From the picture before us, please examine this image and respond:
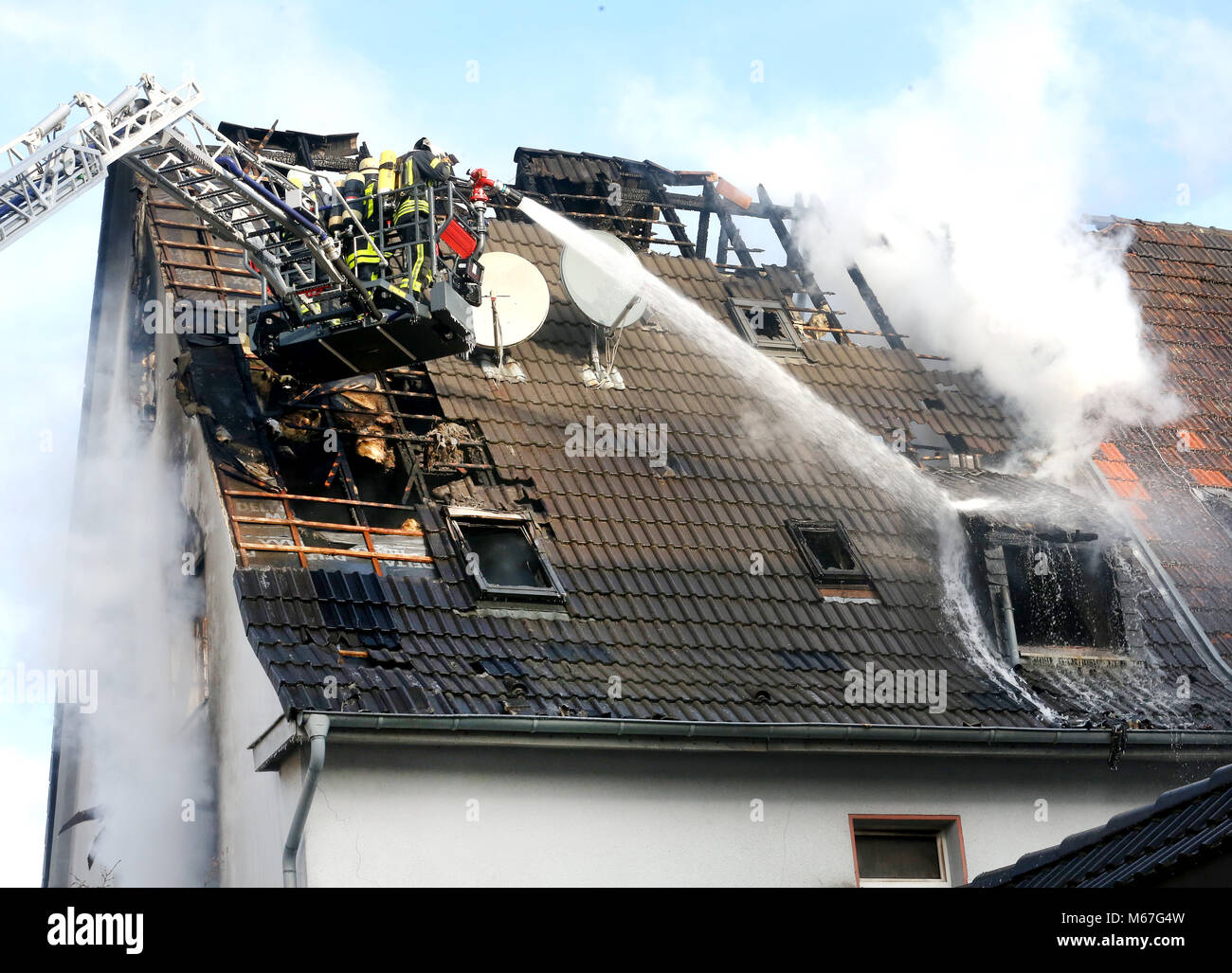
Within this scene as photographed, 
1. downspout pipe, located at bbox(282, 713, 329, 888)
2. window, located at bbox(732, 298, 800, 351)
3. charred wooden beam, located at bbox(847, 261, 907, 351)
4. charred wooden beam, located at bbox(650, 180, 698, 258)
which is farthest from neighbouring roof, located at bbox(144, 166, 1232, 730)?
charred wooden beam, located at bbox(650, 180, 698, 258)

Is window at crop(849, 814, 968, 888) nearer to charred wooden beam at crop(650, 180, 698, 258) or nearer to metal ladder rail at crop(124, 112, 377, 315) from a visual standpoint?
metal ladder rail at crop(124, 112, 377, 315)

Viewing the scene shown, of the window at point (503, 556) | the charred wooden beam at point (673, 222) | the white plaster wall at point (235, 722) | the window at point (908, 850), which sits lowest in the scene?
the window at point (908, 850)

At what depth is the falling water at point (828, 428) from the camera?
47.1 ft

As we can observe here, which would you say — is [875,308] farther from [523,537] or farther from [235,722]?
[235,722]

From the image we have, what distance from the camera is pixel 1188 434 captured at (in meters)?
17.9

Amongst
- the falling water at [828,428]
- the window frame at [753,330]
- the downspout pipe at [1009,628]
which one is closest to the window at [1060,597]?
the downspout pipe at [1009,628]

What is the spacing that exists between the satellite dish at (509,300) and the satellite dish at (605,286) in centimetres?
52

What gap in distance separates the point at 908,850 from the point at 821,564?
268 cm

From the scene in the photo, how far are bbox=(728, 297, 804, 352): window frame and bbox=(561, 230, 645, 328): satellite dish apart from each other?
1646mm

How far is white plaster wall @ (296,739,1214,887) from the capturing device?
11.2 metres

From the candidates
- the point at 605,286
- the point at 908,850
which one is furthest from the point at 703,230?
Answer: the point at 908,850

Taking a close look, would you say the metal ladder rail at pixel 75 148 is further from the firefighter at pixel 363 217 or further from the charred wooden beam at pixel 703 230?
the charred wooden beam at pixel 703 230
